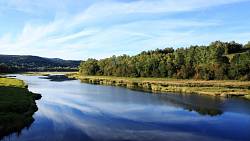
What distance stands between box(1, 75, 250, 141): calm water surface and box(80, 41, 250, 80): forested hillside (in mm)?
45747

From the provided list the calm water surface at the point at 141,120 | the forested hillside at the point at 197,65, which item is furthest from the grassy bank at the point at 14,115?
the forested hillside at the point at 197,65

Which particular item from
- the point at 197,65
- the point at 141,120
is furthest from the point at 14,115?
the point at 197,65

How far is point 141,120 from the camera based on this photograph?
53.5 metres

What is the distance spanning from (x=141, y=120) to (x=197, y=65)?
91725 millimetres

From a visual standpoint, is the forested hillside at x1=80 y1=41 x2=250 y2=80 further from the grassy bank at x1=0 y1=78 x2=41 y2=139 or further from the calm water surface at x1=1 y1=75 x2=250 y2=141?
the grassy bank at x1=0 y1=78 x2=41 y2=139

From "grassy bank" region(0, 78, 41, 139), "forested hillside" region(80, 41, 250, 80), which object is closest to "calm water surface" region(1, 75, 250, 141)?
"grassy bank" region(0, 78, 41, 139)

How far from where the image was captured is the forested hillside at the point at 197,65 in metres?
120

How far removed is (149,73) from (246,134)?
117587 mm

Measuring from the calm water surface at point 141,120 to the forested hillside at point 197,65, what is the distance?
150 ft

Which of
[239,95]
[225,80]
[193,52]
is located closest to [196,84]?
[225,80]

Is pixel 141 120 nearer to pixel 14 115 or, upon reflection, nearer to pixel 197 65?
pixel 14 115

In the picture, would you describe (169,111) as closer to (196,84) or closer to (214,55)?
(196,84)

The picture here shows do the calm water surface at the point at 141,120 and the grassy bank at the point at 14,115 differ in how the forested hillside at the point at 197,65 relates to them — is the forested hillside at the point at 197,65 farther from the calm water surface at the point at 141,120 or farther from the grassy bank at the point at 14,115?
the grassy bank at the point at 14,115

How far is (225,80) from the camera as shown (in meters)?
118
